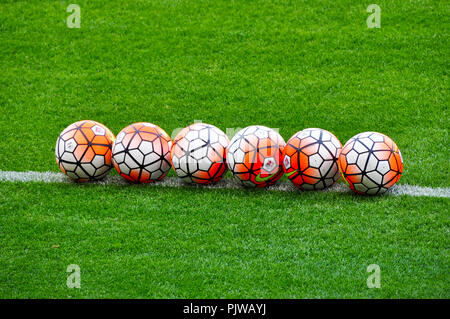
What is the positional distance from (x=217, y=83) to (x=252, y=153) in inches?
170

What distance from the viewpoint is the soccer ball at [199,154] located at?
7.70 m

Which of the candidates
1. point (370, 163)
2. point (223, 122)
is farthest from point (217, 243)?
point (223, 122)

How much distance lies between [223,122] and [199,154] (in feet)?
8.75

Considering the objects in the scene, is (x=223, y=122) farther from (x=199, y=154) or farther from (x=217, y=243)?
(x=217, y=243)

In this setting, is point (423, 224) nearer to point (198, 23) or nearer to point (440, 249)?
point (440, 249)

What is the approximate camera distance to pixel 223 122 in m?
10.3

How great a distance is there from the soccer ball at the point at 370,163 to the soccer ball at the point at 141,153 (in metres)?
2.47

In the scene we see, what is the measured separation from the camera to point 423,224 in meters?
6.79

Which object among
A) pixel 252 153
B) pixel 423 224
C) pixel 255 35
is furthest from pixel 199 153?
pixel 255 35

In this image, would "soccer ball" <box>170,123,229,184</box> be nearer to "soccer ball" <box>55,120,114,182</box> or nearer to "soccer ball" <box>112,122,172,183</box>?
→ "soccer ball" <box>112,122,172,183</box>

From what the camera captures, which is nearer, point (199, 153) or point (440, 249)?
point (440, 249)

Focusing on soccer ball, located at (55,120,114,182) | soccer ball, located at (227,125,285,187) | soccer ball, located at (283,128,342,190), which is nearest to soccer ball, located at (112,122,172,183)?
soccer ball, located at (55,120,114,182)

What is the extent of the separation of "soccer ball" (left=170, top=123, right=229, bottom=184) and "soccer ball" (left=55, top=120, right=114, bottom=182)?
3.29ft

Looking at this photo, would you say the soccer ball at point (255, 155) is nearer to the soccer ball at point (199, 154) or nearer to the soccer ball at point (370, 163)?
the soccer ball at point (199, 154)
